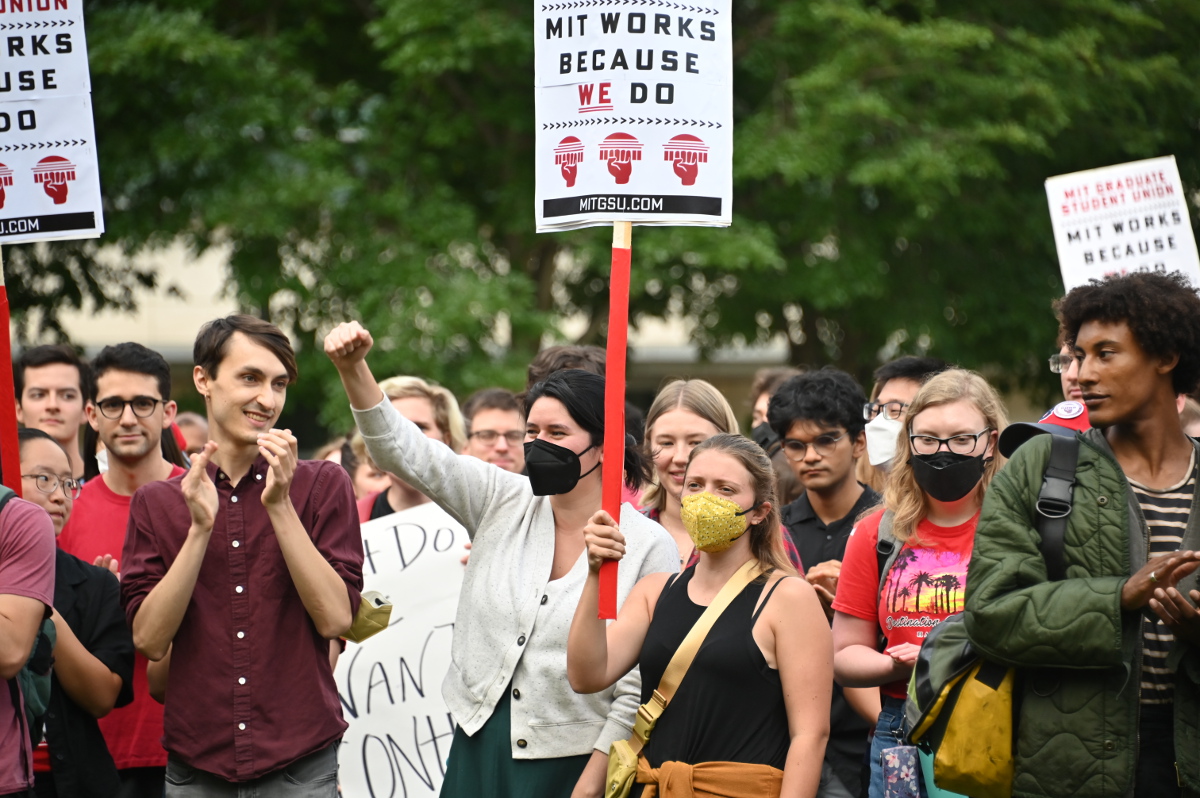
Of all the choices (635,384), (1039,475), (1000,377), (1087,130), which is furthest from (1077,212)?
(635,384)

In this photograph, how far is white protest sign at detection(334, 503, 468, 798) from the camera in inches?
222

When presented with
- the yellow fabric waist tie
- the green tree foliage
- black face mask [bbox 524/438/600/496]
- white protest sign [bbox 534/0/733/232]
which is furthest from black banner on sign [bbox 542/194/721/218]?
the green tree foliage

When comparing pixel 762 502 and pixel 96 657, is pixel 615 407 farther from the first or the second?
pixel 96 657

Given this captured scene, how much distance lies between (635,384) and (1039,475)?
83.0 ft

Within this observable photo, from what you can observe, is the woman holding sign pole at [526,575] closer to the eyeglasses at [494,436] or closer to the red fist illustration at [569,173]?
the red fist illustration at [569,173]

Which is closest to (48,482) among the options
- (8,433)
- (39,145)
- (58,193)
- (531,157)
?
(8,433)

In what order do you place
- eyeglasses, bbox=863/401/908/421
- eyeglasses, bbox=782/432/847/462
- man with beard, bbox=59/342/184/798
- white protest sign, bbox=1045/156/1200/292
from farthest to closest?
white protest sign, bbox=1045/156/1200/292 → eyeglasses, bbox=863/401/908/421 → eyeglasses, bbox=782/432/847/462 → man with beard, bbox=59/342/184/798

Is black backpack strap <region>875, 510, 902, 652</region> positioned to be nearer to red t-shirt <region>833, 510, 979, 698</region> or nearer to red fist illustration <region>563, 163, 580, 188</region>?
red t-shirt <region>833, 510, 979, 698</region>

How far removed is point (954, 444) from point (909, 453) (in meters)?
0.15

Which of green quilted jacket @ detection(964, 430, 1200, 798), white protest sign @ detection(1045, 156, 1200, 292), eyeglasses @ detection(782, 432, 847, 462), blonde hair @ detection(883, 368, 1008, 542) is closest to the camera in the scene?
green quilted jacket @ detection(964, 430, 1200, 798)

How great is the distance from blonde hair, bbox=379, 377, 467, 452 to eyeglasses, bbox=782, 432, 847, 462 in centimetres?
190

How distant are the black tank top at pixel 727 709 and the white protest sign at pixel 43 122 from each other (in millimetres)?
2831

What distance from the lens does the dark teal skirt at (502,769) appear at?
405 cm

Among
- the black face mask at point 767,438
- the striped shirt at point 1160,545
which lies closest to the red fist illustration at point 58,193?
the black face mask at point 767,438
